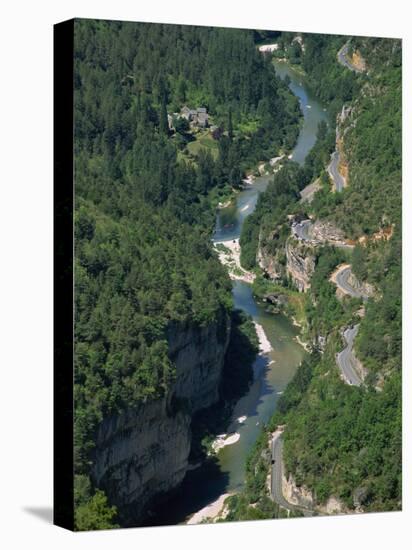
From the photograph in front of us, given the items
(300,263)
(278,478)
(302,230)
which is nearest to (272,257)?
(300,263)

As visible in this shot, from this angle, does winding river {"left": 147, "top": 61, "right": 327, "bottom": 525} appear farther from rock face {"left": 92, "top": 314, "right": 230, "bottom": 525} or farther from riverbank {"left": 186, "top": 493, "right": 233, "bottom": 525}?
rock face {"left": 92, "top": 314, "right": 230, "bottom": 525}

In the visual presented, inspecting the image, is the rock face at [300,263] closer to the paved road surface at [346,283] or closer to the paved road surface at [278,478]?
the paved road surface at [346,283]

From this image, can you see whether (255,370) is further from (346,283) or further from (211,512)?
(211,512)

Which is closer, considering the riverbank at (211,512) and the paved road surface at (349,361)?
the riverbank at (211,512)

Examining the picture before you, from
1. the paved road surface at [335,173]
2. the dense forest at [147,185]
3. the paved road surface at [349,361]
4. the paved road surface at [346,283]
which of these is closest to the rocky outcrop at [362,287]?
the paved road surface at [346,283]

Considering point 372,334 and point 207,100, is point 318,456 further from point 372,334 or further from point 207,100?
point 207,100

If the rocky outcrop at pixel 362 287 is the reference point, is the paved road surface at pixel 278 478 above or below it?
below

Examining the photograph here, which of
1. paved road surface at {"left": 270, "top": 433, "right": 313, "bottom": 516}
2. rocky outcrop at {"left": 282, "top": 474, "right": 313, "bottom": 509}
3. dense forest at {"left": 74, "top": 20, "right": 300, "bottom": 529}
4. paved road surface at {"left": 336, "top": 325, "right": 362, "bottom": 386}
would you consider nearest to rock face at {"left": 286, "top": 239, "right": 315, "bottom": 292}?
paved road surface at {"left": 336, "top": 325, "right": 362, "bottom": 386}
